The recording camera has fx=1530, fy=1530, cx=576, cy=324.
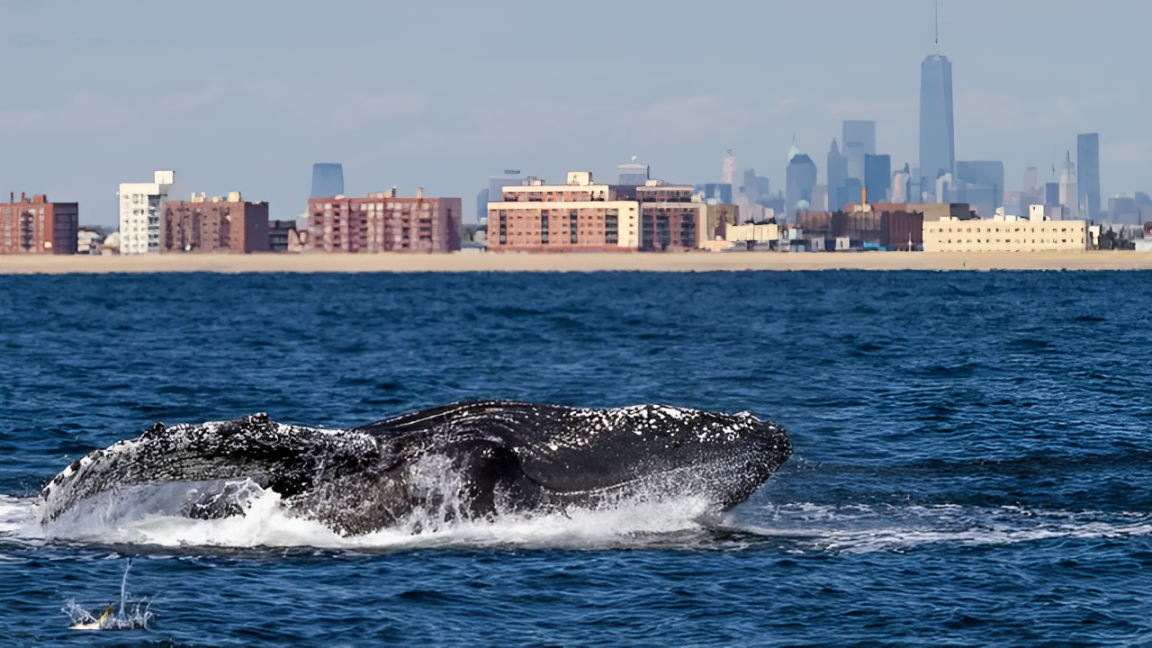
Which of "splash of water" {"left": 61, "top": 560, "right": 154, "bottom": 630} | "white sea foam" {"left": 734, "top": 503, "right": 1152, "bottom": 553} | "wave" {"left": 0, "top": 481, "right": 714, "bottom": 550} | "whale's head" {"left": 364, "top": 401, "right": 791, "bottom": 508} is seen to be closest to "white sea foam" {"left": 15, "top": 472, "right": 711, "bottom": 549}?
"wave" {"left": 0, "top": 481, "right": 714, "bottom": 550}

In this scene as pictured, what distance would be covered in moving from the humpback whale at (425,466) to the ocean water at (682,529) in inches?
9.7

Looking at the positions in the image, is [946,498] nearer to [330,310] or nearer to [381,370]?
[381,370]

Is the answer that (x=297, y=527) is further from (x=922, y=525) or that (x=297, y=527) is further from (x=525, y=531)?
(x=922, y=525)

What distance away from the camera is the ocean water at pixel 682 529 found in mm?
12922

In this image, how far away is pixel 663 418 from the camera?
Answer: 650 inches

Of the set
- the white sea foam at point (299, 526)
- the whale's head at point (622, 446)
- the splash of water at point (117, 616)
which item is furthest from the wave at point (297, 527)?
the splash of water at point (117, 616)

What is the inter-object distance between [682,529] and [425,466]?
289cm

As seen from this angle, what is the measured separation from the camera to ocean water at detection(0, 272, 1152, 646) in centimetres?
1292

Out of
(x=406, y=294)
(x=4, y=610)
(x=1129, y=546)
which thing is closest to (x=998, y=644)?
(x=1129, y=546)

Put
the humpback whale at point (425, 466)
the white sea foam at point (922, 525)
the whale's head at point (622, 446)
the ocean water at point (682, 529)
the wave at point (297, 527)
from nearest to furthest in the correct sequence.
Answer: the ocean water at point (682, 529) → the humpback whale at point (425, 466) → the wave at point (297, 527) → the whale's head at point (622, 446) → the white sea foam at point (922, 525)

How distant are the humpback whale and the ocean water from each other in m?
0.25

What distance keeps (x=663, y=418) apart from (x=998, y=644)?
5.12 m

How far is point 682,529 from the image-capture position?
16.4 m

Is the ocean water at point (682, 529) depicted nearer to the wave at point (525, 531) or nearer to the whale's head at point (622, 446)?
the wave at point (525, 531)
